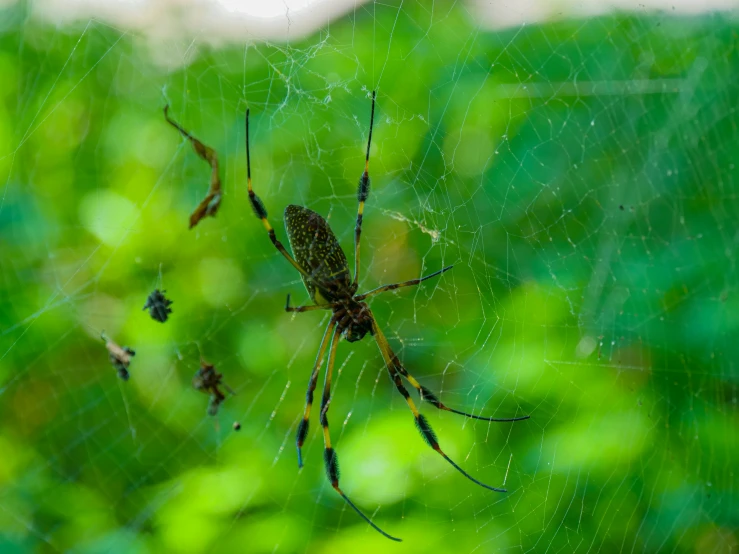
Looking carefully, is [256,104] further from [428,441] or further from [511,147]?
[428,441]

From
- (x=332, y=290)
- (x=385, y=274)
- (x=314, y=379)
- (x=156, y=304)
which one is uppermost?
(x=385, y=274)

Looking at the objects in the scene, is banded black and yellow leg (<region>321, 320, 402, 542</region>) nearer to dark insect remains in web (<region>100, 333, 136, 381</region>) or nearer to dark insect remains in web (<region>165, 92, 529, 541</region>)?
dark insect remains in web (<region>165, 92, 529, 541</region>)

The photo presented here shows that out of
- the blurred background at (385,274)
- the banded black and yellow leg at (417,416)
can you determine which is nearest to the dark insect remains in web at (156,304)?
the blurred background at (385,274)

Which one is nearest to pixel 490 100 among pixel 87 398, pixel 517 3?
pixel 517 3

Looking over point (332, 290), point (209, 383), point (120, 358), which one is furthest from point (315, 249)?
point (120, 358)

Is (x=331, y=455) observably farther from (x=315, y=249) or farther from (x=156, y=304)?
(x=156, y=304)
